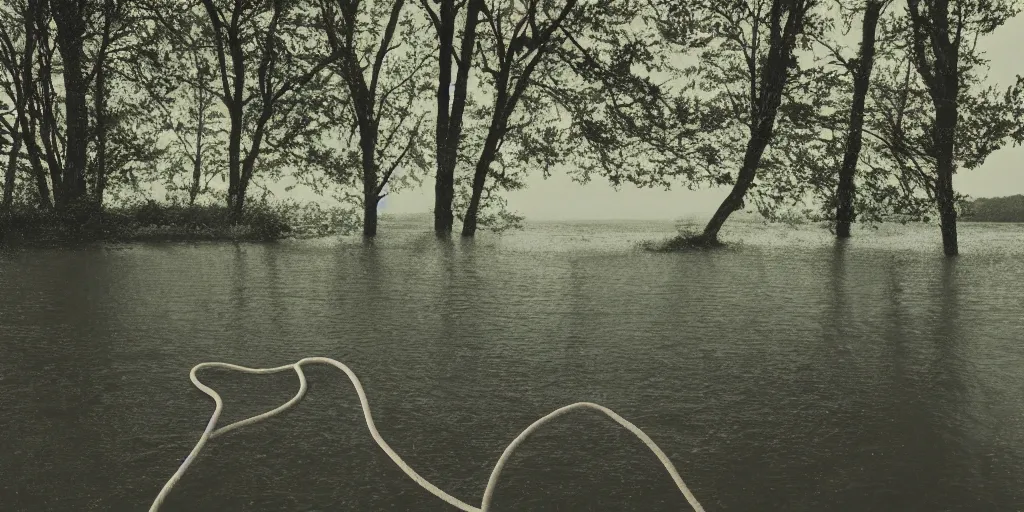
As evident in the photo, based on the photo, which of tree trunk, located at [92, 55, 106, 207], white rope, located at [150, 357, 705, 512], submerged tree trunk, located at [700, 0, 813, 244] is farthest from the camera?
tree trunk, located at [92, 55, 106, 207]

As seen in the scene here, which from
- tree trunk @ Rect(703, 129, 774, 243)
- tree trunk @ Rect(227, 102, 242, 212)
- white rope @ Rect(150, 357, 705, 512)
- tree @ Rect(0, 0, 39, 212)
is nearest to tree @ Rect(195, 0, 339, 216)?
tree trunk @ Rect(227, 102, 242, 212)

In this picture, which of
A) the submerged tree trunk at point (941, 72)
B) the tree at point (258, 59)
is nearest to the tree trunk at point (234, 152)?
the tree at point (258, 59)

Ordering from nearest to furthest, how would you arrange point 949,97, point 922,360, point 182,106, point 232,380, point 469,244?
1. point 232,380
2. point 922,360
3. point 949,97
4. point 469,244
5. point 182,106

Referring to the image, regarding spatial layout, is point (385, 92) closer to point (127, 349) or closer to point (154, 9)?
point (154, 9)

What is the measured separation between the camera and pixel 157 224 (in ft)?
61.7

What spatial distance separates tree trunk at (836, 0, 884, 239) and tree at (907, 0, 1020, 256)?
2.08 metres

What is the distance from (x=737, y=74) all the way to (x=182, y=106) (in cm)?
1779

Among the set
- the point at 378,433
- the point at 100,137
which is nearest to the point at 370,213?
the point at 100,137

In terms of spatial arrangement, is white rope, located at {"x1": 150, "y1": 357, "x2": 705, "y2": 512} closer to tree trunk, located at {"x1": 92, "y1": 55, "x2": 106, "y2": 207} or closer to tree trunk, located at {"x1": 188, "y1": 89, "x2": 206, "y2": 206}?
tree trunk, located at {"x1": 92, "y1": 55, "x2": 106, "y2": 207}

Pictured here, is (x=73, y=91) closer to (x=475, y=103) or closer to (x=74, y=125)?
(x=74, y=125)

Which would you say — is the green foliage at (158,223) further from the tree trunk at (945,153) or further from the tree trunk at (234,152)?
the tree trunk at (945,153)

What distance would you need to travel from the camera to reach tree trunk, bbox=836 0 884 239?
18.1 metres

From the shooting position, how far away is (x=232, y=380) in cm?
488

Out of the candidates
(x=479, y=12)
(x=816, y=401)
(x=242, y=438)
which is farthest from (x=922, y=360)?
(x=479, y=12)
